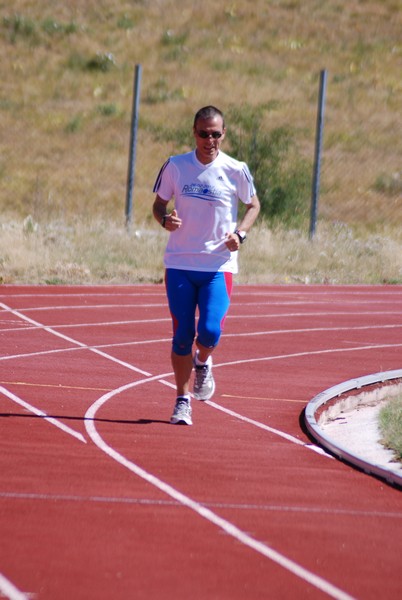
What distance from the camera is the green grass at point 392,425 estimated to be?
9023 millimetres

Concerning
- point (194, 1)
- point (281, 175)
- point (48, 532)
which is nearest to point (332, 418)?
point (48, 532)

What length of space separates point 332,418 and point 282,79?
44.4 m

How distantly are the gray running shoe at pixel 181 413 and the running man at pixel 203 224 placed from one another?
0.46 m

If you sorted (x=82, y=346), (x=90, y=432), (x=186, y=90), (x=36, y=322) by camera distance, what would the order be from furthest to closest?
(x=186, y=90)
(x=36, y=322)
(x=82, y=346)
(x=90, y=432)

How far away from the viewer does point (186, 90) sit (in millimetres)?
52500

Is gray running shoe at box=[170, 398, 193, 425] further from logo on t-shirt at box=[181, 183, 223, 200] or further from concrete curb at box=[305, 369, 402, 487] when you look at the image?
logo on t-shirt at box=[181, 183, 223, 200]

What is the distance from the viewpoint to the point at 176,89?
52.7 metres

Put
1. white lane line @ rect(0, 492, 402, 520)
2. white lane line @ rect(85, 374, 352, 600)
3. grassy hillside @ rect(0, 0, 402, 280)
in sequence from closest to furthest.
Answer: white lane line @ rect(85, 374, 352, 600) → white lane line @ rect(0, 492, 402, 520) → grassy hillside @ rect(0, 0, 402, 280)

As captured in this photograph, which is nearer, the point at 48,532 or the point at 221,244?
the point at 48,532

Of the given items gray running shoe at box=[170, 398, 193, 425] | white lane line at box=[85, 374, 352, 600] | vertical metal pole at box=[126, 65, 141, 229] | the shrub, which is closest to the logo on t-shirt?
gray running shoe at box=[170, 398, 193, 425]

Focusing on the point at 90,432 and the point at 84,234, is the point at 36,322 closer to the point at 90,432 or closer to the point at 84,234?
the point at 90,432

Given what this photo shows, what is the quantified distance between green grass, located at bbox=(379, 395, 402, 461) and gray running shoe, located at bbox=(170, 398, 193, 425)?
4.71 ft

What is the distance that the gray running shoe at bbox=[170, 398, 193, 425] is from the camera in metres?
9.54

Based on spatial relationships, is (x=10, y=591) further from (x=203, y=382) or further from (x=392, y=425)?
(x=392, y=425)
